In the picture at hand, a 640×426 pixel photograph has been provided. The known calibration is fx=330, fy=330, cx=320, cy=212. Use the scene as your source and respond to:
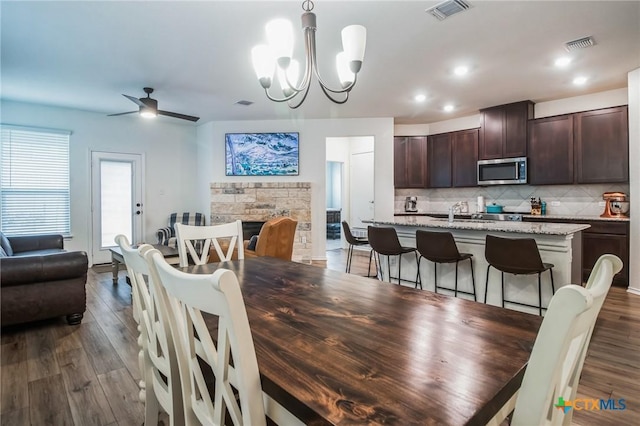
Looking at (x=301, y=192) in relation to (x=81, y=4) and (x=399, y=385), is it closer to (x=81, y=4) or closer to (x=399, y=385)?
(x=81, y=4)

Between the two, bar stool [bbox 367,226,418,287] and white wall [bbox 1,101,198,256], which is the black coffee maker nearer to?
bar stool [bbox 367,226,418,287]

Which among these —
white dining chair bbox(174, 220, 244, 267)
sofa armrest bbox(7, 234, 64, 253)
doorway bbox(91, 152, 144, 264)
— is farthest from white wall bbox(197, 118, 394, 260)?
white dining chair bbox(174, 220, 244, 267)

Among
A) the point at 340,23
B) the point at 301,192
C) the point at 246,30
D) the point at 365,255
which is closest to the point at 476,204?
the point at 365,255

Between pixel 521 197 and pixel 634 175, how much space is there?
166cm

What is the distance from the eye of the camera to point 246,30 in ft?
9.71

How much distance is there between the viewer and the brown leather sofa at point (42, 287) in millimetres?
2727

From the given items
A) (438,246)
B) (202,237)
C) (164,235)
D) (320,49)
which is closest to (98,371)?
(202,237)

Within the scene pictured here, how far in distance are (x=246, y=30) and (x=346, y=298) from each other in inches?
105

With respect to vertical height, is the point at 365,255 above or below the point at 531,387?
below

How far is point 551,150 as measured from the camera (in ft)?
16.0

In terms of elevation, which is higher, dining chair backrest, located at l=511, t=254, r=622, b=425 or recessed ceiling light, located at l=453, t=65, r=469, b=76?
recessed ceiling light, located at l=453, t=65, r=469, b=76

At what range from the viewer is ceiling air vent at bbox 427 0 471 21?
8.41 ft

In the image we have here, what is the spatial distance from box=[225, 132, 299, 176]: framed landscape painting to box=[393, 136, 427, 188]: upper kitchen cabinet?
6.43ft

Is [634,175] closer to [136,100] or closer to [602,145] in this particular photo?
[602,145]
